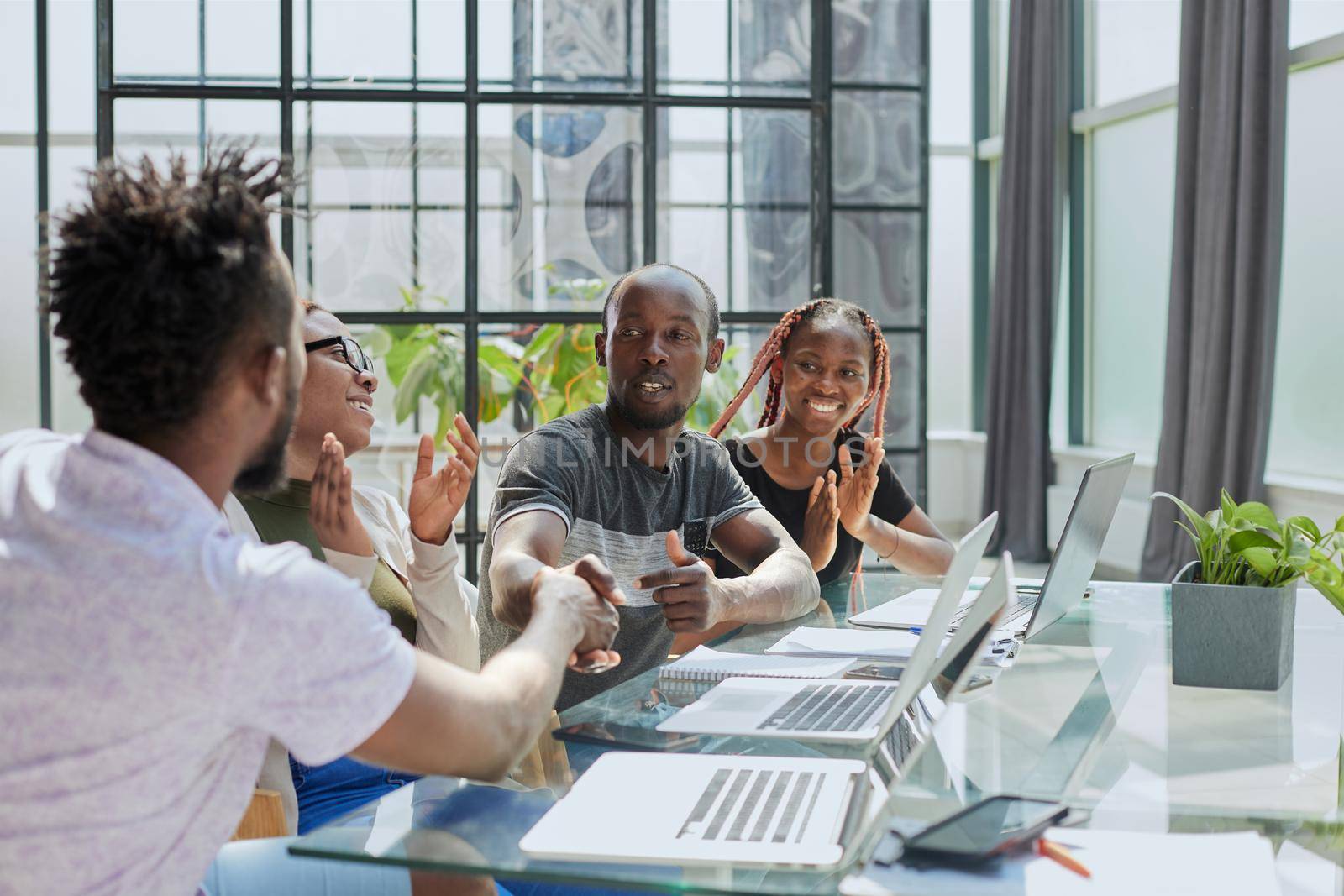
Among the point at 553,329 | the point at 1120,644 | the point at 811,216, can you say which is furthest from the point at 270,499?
the point at 811,216

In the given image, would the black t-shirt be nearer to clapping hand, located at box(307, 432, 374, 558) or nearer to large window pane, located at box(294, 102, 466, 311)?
clapping hand, located at box(307, 432, 374, 558)

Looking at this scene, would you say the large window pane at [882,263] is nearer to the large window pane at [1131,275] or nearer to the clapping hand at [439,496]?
the large window pane at [1131,275]

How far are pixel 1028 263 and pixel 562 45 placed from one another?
125 inches

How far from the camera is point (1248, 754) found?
133 cm

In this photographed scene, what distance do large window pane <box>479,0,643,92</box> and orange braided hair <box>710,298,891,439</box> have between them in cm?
154

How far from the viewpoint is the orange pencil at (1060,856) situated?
1.00m

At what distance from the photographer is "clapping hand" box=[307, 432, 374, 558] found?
183cm

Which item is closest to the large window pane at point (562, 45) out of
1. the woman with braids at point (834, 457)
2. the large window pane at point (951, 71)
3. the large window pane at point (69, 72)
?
the large window pane at point (69, 72)

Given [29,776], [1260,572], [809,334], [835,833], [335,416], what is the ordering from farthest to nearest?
1. [809,334]
2. [335,416]
3. [1260,572]
4. [835,833]
5. [29,776]

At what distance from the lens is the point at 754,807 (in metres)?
1.10

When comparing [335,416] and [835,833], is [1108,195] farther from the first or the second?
[835,833]

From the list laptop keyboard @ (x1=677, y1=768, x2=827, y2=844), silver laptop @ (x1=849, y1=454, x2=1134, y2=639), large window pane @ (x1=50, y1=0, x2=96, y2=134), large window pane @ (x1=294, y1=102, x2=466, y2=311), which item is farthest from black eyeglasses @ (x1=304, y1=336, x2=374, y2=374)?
large window pane @ (x1=50, y1=0, x2=96, y2=134)

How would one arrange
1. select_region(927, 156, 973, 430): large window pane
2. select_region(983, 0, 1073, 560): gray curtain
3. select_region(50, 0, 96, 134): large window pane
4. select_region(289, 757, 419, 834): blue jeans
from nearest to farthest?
select_region(289, 757, 419, 834): blue jeans → select_region(50, 0, 96, 134): large window pane → select_region(983, 0, 1073, 560): gray curtain → select_region(927, 156, 973, 430): large window pane

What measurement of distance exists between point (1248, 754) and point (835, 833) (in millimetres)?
562
